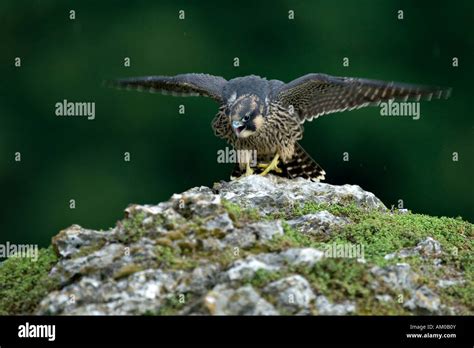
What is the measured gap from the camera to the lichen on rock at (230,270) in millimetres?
4312

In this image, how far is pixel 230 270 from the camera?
14.4 ft

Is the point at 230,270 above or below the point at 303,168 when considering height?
below

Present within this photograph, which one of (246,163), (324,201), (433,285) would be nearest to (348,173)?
(246,163)

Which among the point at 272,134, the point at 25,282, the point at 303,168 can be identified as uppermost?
the point at 272,134

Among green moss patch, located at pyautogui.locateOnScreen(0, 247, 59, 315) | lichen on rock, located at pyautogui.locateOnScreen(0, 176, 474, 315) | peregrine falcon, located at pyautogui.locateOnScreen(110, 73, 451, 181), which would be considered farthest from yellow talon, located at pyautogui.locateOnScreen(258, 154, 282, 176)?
green moss patch, located at pyautogui.locateOnScreen(0, 247, 59, 315)

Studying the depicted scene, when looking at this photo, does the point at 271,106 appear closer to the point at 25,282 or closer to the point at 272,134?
the point at 272,134

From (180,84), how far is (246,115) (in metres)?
0.94

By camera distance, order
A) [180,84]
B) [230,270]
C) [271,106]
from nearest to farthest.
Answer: [230,270], [271,106], [180,84]

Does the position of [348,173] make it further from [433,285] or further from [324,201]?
[433,285]

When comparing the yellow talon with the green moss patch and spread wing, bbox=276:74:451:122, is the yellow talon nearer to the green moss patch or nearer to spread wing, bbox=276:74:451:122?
spread wing, bbox=276:74:451:122

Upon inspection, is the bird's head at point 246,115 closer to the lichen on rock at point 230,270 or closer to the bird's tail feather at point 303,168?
the bird's tail feather at point 303,168

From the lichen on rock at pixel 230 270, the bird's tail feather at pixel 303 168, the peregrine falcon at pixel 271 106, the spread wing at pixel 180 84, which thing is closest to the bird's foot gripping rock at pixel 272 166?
the peregrine falcon at pixel 271 106

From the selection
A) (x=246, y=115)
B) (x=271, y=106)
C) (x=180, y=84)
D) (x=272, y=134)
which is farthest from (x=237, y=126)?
(x=180, y=84)

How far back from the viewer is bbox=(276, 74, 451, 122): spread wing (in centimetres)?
718
